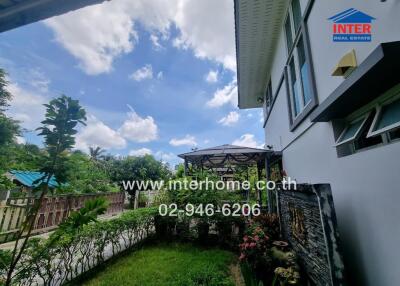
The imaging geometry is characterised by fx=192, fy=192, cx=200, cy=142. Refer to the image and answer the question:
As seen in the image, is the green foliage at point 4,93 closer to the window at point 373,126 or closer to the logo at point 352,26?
the logo at point 352,26

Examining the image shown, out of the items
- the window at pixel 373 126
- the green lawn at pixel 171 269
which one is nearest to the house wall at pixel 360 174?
the window at pixel 373 126

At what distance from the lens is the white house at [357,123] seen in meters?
1.62

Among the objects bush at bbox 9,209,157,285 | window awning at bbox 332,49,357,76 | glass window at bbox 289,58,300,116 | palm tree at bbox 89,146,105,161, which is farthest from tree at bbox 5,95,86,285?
palm tree at bbox 89,146,105,161

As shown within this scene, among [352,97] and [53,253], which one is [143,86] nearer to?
[53,253]

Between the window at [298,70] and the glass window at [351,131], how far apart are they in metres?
0.82

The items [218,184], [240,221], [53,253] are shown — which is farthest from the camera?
[218,184]

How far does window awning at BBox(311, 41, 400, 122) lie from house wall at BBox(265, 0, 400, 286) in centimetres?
30

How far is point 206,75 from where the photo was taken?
1189 centimetres

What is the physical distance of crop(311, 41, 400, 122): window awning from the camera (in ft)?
4.24

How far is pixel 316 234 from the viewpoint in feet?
8.17

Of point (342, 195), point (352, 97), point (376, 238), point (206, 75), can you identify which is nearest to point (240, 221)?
point (342, 195)

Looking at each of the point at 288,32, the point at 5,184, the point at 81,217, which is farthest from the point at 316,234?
the point at 5,184

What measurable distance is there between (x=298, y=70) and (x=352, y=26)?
2.24 meters

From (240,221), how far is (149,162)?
1302cm
